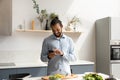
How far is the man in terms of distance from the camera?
2640mm

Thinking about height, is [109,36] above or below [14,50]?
above

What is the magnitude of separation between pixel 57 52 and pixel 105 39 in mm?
1869

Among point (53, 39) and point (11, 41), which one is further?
point (11, 41)

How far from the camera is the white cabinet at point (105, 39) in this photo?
3.96 m

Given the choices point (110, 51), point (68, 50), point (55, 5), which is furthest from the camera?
point (55, 5)

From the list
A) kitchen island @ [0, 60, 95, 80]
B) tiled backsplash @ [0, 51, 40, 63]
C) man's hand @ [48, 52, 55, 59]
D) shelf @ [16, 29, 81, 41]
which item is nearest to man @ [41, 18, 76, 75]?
man's hand @ [48, 52, 55, 59]

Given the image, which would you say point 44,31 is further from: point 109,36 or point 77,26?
point 109,36

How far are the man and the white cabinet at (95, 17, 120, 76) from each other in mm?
1451

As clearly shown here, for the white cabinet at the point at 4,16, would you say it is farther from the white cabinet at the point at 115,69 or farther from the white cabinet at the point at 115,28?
the white cabinet at the point at 115,69

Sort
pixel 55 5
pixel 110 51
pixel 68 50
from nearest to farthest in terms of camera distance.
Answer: pixel 68 50
pixel 110 51
pixel 55 5

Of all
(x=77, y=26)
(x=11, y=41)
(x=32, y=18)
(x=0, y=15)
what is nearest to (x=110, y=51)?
(x=77, y=26)

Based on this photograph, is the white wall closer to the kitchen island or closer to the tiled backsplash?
the tiled backsplash

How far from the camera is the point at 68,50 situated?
282 cm

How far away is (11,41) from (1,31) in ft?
0.93
